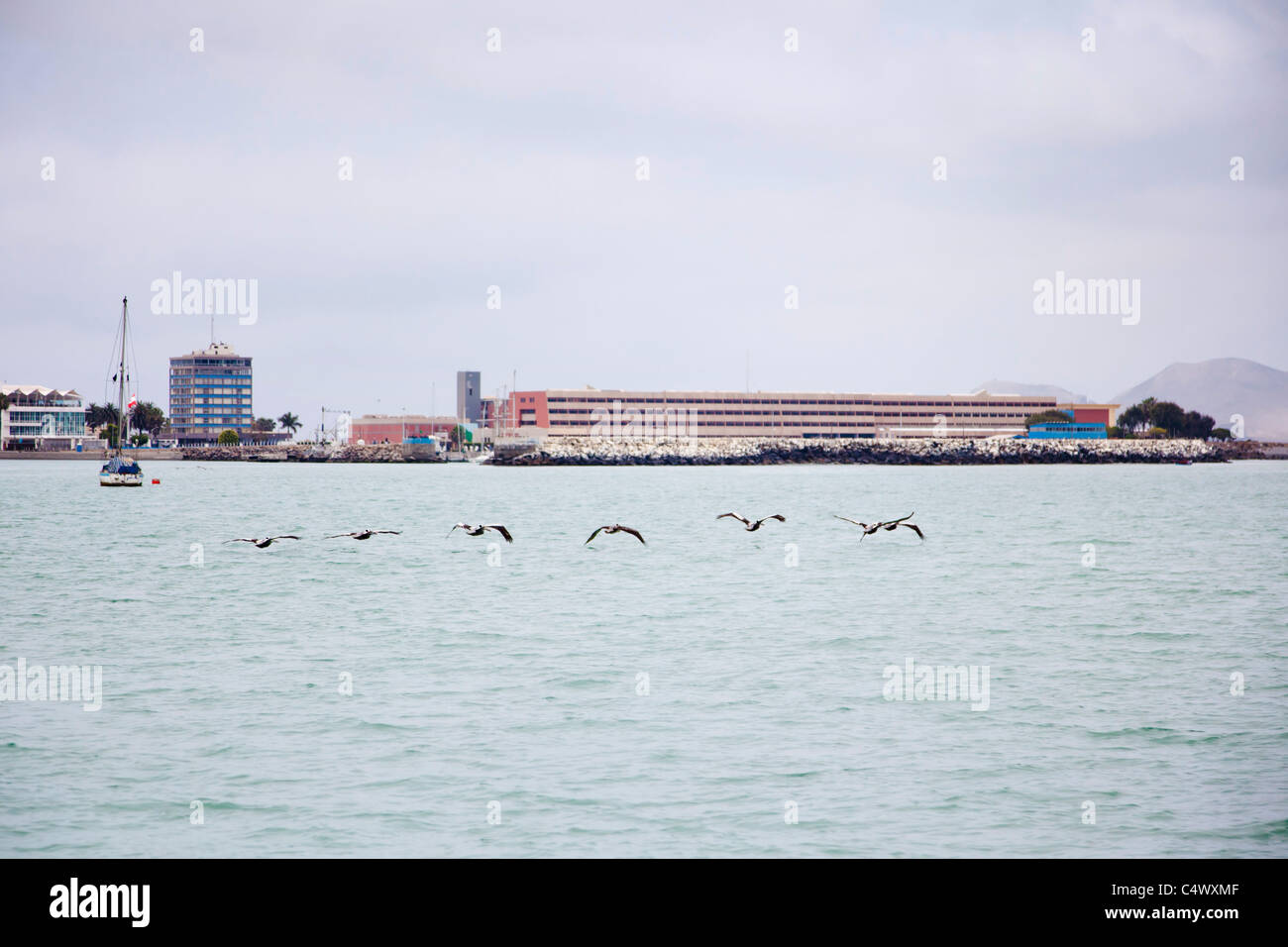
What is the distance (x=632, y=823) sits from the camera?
45.5 feet

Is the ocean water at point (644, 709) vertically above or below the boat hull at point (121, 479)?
below

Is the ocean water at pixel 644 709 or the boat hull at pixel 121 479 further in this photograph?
the boat hull at pixel 121 479

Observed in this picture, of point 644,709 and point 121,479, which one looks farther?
point 121,479

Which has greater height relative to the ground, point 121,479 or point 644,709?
point 121,479

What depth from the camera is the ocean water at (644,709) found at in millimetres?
13812

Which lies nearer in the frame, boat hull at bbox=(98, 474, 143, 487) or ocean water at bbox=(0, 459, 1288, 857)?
ocean water at bbox=(0, 459, 1288, 857)

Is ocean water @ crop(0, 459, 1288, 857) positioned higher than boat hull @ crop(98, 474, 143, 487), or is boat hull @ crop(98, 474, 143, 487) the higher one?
boat hull @ crop(98, 474, 143, 487)

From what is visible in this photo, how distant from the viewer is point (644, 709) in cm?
1997

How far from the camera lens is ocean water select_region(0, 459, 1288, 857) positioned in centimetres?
1381
